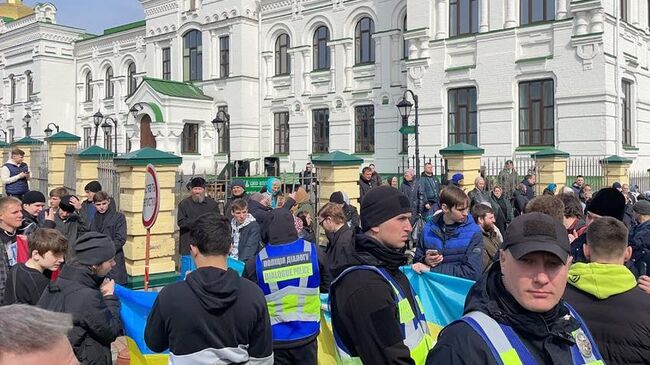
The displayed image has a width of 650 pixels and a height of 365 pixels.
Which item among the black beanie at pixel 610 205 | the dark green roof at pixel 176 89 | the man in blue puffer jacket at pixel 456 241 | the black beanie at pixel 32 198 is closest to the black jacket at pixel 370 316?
the man in blue puffer jacket at pixel 456 241

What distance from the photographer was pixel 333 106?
27.6 meters

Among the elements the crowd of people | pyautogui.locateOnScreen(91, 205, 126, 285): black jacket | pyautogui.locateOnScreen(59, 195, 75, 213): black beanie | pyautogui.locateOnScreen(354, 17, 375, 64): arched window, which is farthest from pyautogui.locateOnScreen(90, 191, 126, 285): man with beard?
pyautogui.locateOnScreen(354, 17, 375, 64): arched window

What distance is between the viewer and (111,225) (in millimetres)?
8016

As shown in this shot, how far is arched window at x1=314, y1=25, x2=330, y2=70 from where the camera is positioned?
2823 centimetres

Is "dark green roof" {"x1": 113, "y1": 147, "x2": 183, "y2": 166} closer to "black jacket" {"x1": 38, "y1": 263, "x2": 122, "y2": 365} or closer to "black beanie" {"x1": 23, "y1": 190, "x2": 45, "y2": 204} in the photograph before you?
"black beanie" {"x1": 23, "y1": 190, "x2": 45, "y2": 204}

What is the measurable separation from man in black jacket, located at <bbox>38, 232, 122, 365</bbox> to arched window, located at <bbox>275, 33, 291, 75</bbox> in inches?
1047

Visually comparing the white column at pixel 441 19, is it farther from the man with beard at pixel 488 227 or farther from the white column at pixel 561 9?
the man with beard at pixel 488 227

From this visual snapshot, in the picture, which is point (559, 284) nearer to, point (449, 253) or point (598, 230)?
point (598, 230)

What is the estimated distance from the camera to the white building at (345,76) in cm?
1977

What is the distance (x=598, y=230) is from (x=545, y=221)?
1.59 metres

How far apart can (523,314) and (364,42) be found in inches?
1017

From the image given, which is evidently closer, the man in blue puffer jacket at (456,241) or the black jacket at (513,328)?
the black jacket at (513,328)

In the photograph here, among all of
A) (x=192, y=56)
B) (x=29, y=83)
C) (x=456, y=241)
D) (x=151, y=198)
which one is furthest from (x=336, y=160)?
(x=29, y=83)

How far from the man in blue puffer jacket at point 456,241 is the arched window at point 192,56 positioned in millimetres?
28352
